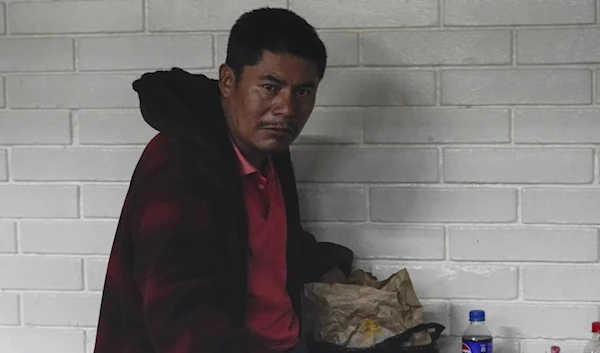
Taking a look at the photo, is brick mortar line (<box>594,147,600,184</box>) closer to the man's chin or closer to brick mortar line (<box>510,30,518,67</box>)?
brick mortar line (<box>510,30,518,67</box>)

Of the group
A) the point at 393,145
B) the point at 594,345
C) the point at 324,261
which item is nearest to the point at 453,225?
the point at 393,145

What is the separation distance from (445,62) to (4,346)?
1.50 m

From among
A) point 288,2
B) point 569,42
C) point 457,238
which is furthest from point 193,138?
point 569,42

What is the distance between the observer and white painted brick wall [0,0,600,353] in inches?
86.7

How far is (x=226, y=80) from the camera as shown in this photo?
186 centimetres

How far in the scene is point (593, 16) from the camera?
2174mm

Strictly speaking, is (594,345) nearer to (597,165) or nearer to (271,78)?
(597,165)

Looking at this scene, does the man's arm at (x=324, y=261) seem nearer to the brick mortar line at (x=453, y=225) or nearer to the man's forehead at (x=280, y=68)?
the brick mortar line at (x=453, y=225)

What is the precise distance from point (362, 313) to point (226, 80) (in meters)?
0.65

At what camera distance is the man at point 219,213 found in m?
1.56

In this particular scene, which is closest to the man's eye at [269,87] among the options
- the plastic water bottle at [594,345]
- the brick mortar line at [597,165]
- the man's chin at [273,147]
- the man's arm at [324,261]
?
the man's chin at [273,147]

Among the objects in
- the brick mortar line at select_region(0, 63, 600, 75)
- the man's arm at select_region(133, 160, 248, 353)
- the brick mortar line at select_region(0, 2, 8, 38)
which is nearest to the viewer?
the man's arm at select_region(133, 160, 248, 353)

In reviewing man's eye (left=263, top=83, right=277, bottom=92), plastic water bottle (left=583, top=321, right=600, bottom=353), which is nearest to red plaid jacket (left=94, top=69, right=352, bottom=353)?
man's eye (left=263, top=83, right=277, bottom=92)

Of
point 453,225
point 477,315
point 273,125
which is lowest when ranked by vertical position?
point 477,315
